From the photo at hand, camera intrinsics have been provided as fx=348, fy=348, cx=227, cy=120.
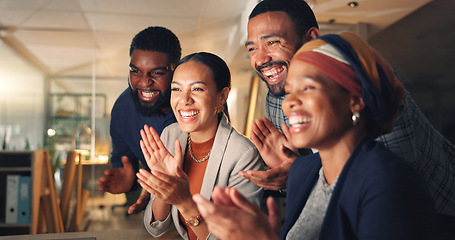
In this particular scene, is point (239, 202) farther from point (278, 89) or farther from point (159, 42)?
point (159, 42)

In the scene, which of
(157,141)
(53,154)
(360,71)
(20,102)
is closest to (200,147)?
(157,141)

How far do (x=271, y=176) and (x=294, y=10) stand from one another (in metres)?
0.59

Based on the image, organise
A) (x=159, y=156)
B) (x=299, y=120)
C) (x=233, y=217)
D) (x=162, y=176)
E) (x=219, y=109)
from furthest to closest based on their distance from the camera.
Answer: (x=219, y=109) < (x=159, y=156) < (x=162, y=176) < (x=299, y=120) < (x=233, y=217)

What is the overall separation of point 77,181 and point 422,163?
6.62 ft

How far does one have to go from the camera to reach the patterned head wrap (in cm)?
73

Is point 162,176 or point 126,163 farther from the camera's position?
point 126,163

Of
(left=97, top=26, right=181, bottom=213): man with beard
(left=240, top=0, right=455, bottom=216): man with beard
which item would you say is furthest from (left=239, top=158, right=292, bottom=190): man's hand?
(left=97, top=26, right=181, bottom=213): man with beard

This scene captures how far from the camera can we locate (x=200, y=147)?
1246mm

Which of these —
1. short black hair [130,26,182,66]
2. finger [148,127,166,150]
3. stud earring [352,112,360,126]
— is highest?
short black hair [130,26,182,66]

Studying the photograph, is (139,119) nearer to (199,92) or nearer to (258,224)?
(199,92)

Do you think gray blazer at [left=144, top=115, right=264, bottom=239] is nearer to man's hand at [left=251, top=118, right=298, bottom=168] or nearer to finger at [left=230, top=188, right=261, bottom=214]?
man's hand at [left=251, top=118, right=298, bottom=168]

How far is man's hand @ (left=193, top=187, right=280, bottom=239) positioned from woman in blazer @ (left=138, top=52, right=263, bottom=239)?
40 cm

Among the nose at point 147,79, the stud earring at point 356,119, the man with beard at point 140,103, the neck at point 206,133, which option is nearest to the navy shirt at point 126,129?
the man with beard at point 140,103

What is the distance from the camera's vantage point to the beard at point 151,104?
4.77ft
